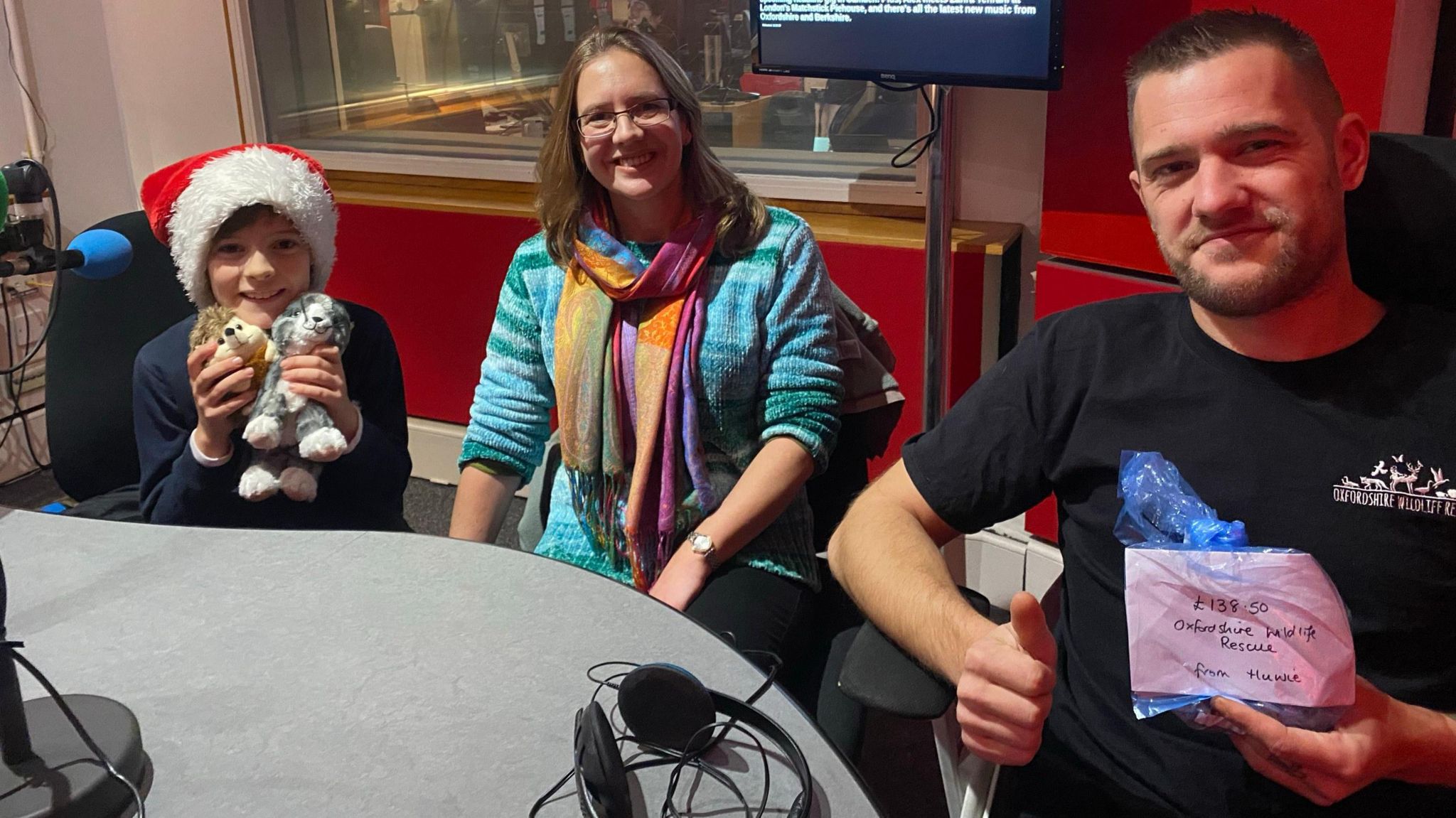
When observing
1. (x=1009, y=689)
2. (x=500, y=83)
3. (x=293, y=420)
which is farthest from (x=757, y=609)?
(x=500, y=83)

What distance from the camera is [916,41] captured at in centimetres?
211

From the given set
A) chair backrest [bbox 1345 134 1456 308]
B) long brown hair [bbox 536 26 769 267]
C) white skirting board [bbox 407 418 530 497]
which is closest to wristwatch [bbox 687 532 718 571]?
long brown hair [bbox 536 26 769 267]

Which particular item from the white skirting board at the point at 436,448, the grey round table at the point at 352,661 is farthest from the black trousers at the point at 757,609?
the white skirting board at the point at 436,448

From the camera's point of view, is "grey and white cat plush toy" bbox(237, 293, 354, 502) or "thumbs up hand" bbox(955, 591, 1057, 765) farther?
"grey and white cat plush toy" bbox(237, 293, 354, 502)

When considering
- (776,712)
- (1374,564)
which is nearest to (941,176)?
(1374,564)

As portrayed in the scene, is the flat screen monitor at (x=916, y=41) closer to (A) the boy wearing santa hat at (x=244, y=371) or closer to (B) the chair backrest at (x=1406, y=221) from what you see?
(B) the chair backrest at (x=1406, y=221)

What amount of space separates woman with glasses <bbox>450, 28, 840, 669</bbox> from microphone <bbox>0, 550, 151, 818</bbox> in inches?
31.2

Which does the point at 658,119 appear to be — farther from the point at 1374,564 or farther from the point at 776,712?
the point at 1374,564

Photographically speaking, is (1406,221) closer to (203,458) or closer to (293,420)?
(293,420)

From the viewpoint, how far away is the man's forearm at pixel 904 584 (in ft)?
3.87

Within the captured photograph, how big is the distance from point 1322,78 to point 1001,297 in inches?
54.0

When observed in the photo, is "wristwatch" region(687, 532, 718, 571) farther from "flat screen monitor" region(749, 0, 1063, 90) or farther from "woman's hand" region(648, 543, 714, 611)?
"flat screen monitor" region(749, 0, 1063, 90)

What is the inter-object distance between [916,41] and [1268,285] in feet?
3.63

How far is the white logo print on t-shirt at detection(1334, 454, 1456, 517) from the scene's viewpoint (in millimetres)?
1113
